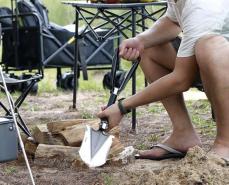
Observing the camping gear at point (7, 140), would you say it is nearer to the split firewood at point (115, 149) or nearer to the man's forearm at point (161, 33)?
the split firewood at point (115, 149)

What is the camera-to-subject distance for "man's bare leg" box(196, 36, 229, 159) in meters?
3.03

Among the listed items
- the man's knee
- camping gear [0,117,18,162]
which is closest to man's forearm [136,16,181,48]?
the man's knee

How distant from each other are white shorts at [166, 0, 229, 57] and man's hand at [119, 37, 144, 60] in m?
0.31

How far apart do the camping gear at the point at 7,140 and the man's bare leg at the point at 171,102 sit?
2.87ft

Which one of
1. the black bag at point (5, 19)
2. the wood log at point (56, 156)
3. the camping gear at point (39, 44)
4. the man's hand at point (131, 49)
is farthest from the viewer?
the black bag at point (5, 19)

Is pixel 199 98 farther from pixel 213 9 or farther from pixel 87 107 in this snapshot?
pixel 213 9

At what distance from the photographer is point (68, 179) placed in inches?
125

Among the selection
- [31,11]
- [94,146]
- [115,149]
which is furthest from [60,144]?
[31,11]

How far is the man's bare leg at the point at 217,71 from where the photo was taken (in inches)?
119

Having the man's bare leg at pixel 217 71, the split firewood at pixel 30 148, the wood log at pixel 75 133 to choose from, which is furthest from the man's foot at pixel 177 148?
the split firewood at pixel 30 148

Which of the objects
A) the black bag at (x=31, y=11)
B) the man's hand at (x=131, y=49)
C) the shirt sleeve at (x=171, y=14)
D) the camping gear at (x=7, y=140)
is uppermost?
the shirt sleeve at (x=171, y=14)

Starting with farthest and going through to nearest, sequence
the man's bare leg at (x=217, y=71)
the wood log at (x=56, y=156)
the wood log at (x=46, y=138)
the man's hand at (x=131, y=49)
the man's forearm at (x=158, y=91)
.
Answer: the wood log at (x=46, y=138), the wood log at (x=56, y=156), the man's hand at (x=131, y=49), the man's forearm at (x=158, y=91), the man's bare leg at (x=217, y=71)

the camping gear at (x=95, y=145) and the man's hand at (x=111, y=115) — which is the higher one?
the man's hand at (x=111, y=115)

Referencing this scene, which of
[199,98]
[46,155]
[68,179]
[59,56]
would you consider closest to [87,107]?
[199,98]
